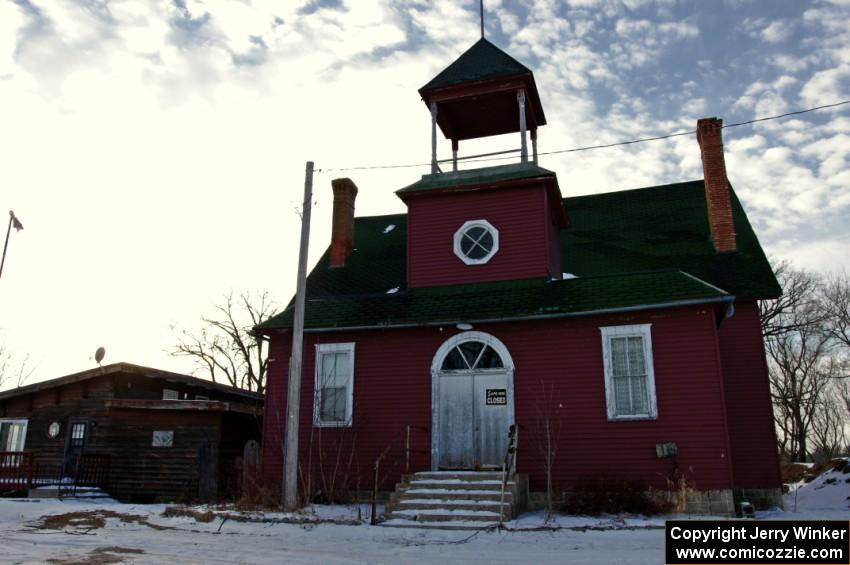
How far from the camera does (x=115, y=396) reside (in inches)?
805

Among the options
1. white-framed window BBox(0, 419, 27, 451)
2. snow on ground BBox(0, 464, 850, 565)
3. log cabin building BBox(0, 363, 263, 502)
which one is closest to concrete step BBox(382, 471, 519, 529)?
snow on ground BBox(0, 464, 850, 565)

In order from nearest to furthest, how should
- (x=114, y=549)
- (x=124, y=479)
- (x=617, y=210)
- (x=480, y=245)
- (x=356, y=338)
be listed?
1. (x=114, y=549)
2. (x=356, y=338)
3. (x=480, y=245)
4. (x=124, y=479)
5. (x=617, y=210)

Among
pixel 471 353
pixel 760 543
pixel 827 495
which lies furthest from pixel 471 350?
pixel 827 495

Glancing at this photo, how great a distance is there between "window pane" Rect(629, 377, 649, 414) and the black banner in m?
4.21

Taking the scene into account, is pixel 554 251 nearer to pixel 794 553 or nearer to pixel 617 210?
pixel 617 210

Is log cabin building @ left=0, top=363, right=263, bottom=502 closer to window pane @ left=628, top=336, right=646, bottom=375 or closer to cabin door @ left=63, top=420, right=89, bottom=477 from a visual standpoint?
cabin door @ left=63, top=420, right=89, bottom=477

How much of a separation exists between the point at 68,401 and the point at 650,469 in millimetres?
17463

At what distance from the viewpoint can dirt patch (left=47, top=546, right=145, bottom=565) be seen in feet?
26.2

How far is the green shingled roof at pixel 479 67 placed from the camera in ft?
57.8

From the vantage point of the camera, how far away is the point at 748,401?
52.9 ft

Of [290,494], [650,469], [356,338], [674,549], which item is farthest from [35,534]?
[650,469]

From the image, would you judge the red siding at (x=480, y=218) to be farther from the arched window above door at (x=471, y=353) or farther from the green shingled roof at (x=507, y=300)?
the arched window above door at (x=471, y=353)

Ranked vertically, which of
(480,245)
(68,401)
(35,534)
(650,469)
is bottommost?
(35,534)

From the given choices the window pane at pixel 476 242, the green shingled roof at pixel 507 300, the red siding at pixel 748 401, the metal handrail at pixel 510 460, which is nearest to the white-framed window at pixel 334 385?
the green shingled roof at pixel 507 300
